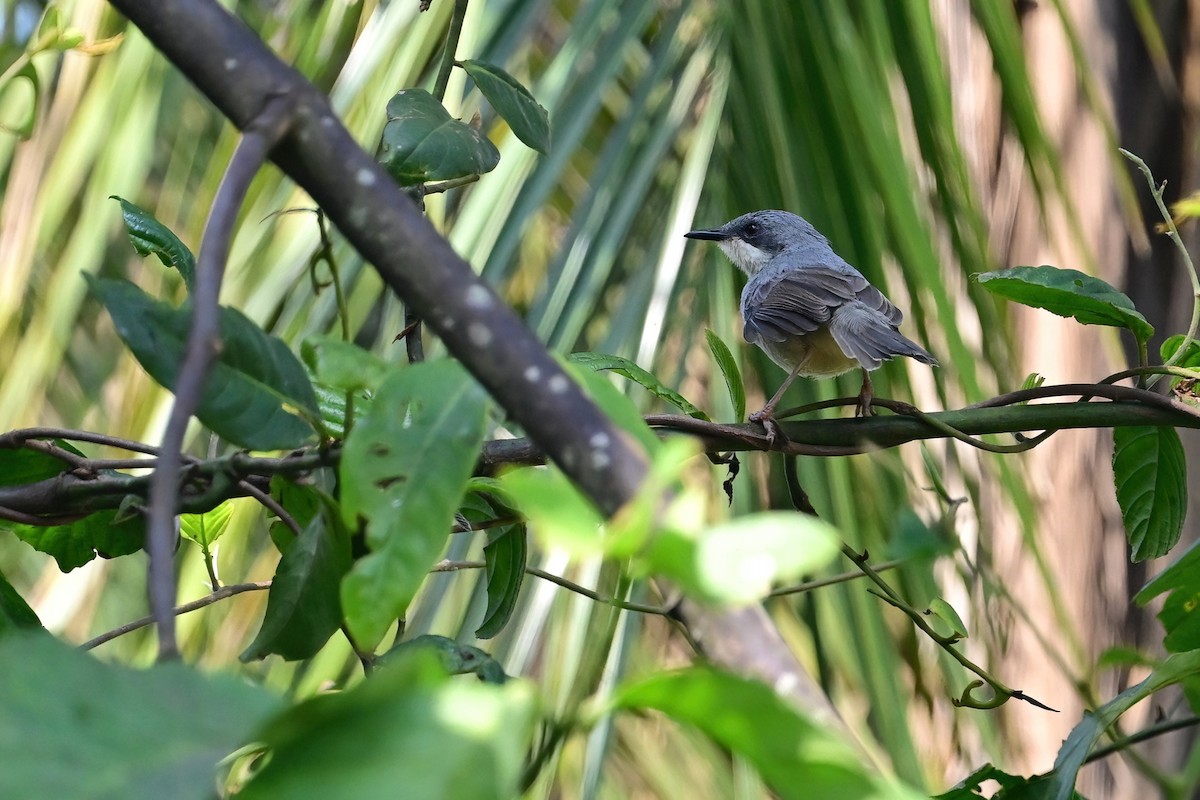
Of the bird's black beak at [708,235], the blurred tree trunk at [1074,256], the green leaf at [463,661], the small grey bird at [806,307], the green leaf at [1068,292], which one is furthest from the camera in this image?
the blurred tree trunk at [1074,256]

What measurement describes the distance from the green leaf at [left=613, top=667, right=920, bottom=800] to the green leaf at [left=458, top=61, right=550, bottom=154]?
0.76 metres

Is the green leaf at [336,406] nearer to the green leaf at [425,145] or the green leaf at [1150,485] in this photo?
the green leaf at [425,145]

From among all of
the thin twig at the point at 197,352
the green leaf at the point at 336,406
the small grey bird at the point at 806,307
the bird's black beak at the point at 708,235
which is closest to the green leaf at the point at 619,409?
the thin twig at the point at 197,352

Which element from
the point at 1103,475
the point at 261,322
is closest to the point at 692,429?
the point at 261,322

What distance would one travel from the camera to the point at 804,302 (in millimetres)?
2232

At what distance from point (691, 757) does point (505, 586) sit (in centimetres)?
268

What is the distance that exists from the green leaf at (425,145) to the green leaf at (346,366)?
→ 1.07ft

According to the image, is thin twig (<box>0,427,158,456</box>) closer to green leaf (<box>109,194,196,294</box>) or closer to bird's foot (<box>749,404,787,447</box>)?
green leaf (<box>109,194,196,294</box>)

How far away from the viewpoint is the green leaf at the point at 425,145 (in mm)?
943

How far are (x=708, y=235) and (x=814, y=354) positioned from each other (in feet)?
1.32

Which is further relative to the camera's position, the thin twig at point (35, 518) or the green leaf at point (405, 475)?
the thin twig at point (35, 518)

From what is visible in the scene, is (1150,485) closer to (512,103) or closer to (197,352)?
(512,103)

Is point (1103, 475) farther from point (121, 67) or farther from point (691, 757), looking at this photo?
point (121, 67)

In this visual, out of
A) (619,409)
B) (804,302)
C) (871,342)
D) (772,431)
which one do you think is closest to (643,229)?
(804,302)
